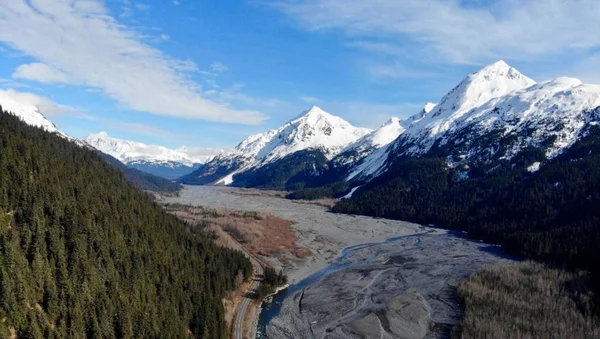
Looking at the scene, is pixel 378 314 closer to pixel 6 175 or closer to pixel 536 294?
pixel 536 294

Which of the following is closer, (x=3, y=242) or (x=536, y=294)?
(x=3, y=242)

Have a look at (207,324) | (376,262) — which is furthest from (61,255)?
(376,262)

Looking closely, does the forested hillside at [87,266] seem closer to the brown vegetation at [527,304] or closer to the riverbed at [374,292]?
the riverbed at [374,292]

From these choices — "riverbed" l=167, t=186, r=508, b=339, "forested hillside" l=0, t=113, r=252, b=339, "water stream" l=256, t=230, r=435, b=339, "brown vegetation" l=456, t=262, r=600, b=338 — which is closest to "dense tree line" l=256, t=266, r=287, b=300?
"water stream" l=256, t=230, r=435, b=339

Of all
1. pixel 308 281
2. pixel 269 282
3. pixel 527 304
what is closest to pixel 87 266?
pixel 269 282

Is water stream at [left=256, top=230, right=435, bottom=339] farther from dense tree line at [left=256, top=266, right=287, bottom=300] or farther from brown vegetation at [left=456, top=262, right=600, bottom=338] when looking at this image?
brown vegetation at [left=456, top=262, right=600, bottom=338]

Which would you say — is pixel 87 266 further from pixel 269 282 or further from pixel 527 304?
pixel 527 304

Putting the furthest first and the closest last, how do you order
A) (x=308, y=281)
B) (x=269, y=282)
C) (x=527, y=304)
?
(x=308, y=281)
(x=269, y=282)
(x=527, y=304)
